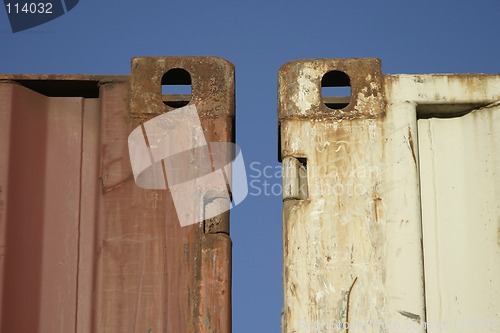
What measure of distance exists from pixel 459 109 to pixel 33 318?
1963 mm

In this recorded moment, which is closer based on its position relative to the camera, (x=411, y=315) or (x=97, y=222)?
(x=411, y=315)

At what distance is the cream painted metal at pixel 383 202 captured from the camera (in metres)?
5.20

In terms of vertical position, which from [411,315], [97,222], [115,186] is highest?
[115,186]

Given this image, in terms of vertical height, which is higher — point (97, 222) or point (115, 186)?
point (115, 186)

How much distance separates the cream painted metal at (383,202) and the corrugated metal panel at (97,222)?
12.3 inches

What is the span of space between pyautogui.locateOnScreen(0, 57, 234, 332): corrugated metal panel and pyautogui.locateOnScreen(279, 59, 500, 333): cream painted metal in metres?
0.31

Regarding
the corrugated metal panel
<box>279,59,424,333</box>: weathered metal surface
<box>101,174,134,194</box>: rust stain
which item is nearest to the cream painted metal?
<box>279,59,424,333</box>: weathered metal surface

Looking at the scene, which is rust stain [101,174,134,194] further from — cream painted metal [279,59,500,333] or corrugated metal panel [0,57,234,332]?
cream painted metal [279,59,500,333]

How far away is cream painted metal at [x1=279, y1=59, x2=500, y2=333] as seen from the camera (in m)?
5.20

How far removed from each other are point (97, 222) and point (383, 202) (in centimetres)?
117

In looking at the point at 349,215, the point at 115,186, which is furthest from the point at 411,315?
the point at 115,186

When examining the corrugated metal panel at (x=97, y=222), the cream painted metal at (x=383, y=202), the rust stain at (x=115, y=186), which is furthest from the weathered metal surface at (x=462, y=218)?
the rust stain at (x=115, y=186)

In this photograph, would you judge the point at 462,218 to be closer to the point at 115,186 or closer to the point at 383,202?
the point at 383,202

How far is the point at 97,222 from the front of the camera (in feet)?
17.6
